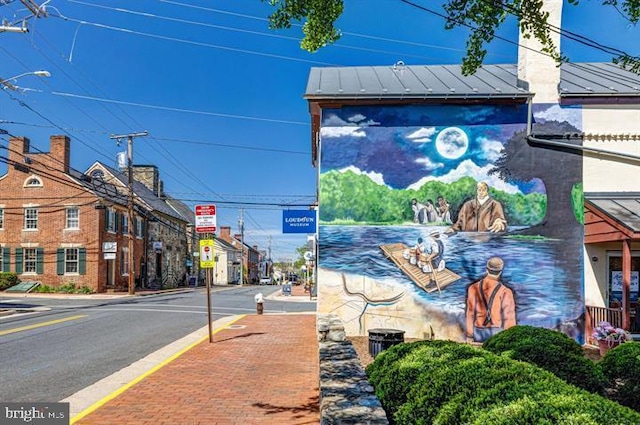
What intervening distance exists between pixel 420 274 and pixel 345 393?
9.60 metres

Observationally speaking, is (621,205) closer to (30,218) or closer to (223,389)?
(223,389)

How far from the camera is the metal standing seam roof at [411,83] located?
13922 mm

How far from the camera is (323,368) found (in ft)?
18.3

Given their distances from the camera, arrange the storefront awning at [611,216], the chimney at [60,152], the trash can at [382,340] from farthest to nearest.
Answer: the chimney at [60,152] < the storefront awning at [611,216] < the trash can at [382,340]

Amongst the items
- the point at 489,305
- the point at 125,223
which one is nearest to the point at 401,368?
the point at 489,305

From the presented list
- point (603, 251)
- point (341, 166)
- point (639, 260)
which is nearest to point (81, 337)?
point (341, 166)


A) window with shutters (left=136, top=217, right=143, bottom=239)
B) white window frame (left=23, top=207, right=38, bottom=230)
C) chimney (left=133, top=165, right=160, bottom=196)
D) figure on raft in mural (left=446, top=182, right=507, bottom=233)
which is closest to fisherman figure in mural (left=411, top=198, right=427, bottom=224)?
figure on raft in mural (left=446, top=182, right=507, bottom=233)

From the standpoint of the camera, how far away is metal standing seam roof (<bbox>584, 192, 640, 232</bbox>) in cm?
1234

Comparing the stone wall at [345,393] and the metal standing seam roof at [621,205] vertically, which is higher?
the metal standing seam roof at [621,205]

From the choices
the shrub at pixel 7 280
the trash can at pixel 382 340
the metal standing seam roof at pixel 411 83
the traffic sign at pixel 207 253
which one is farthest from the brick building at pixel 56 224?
the trash can at pixel 382 340

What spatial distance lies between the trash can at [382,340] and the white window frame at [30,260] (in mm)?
32161

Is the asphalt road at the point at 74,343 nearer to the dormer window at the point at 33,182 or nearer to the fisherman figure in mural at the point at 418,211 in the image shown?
the fisherman figure in mural at the point at 418,211

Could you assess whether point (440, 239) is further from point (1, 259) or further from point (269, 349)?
point (1, 259)

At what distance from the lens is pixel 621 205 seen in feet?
44.2
